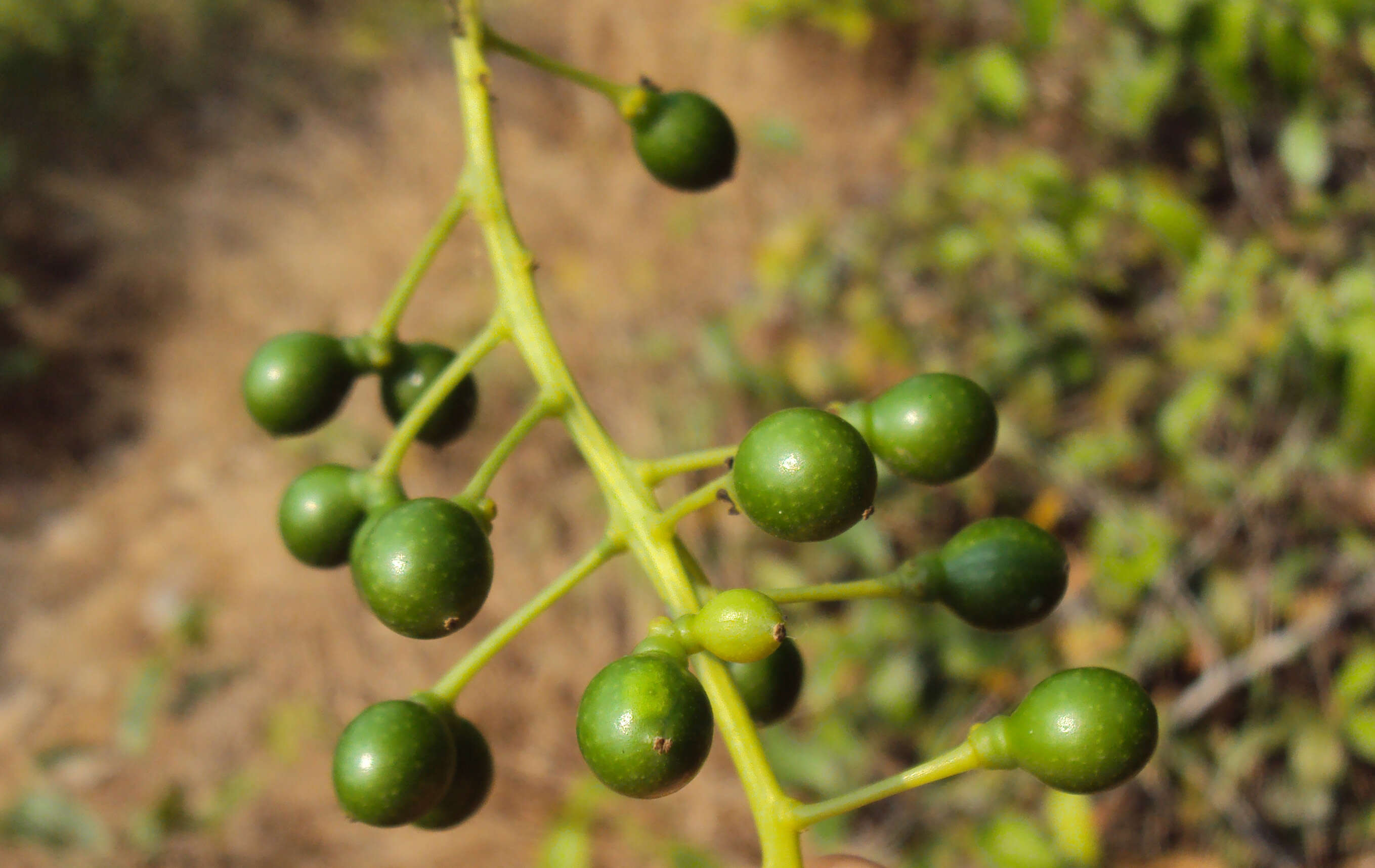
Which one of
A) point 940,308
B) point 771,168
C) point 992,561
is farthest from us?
point 771,168

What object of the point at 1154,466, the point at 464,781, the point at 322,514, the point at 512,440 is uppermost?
the point at 512,440

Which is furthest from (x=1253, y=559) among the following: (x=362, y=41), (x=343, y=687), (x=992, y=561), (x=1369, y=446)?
(x=362, y=41)

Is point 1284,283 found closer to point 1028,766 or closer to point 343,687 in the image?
point 1028,766

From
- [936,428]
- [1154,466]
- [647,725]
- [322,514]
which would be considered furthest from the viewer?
[1154,466]

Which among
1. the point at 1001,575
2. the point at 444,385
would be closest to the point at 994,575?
the point at 1001,575

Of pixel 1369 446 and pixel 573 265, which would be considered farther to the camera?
pixel 573 265

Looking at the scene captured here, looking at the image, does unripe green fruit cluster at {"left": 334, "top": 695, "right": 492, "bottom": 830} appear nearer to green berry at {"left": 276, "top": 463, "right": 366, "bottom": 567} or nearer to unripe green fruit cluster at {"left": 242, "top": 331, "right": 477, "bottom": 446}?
green berry at {"left": 276, "top": 463, "right": 366, "bottom": 567}

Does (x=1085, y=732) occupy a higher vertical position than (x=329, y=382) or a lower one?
lower

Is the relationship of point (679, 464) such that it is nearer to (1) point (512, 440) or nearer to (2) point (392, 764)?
(1) point (512, 440)
